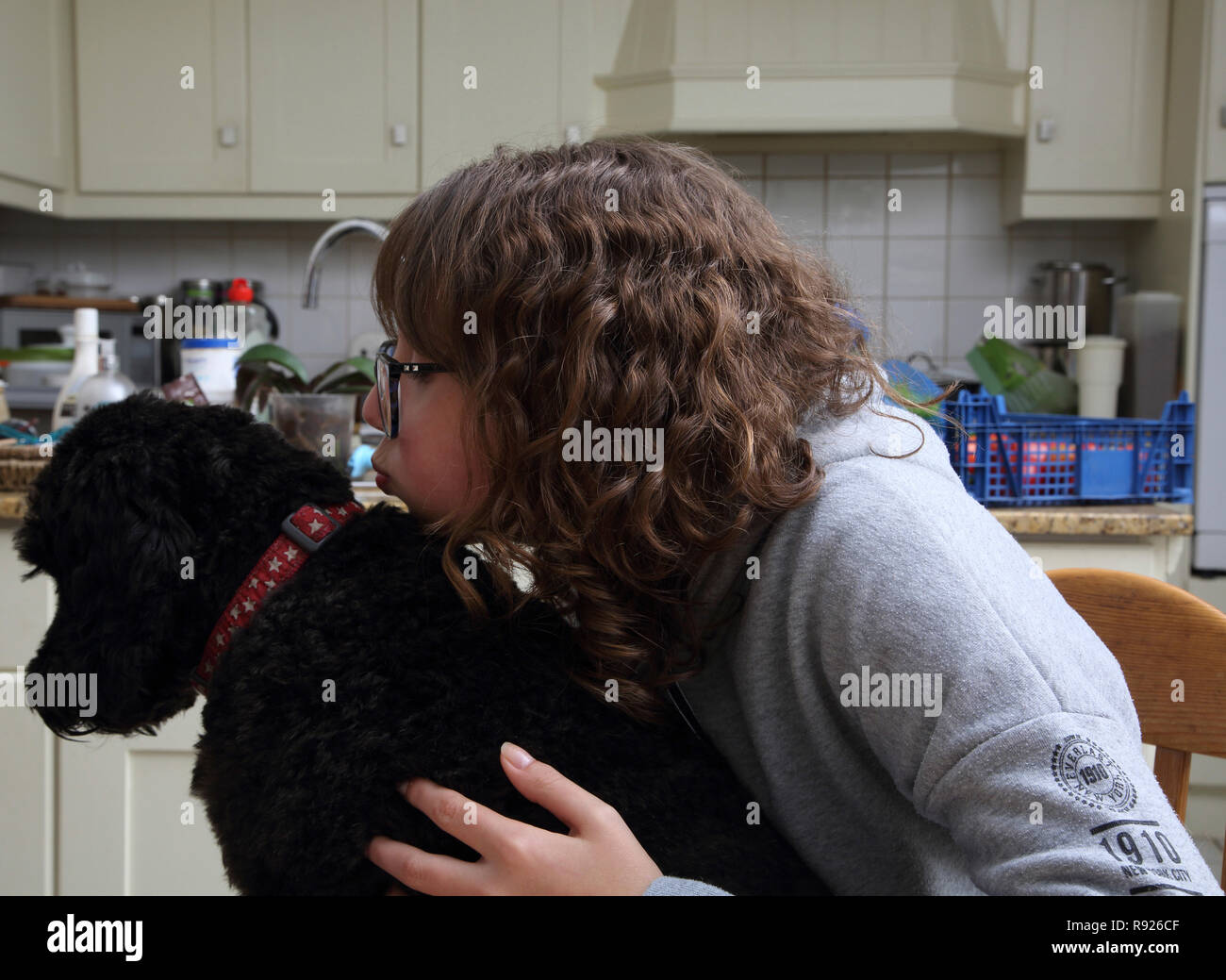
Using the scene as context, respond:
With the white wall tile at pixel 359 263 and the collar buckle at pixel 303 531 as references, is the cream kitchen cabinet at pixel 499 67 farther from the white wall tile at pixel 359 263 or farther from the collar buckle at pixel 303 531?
the collar buckle at pixel 303 531

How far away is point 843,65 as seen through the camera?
7.97 ft

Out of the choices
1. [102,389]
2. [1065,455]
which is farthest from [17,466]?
[1065,455]

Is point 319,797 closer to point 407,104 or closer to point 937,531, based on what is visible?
point 937,531

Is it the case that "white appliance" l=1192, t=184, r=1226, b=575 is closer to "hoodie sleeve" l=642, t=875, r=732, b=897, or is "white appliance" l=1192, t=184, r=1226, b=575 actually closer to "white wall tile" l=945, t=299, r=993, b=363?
"white wall tile" l=945, t=299, r=993, b=363

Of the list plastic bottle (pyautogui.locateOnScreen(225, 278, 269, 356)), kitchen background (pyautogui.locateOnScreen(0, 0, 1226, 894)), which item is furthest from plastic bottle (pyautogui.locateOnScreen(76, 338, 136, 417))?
kitchen background (pyautogui.locateOnScreen(0, 0, 1226, 894))

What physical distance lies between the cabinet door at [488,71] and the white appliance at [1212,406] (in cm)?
150

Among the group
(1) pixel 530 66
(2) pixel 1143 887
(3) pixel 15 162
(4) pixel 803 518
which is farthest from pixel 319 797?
(3) pixel 15 162

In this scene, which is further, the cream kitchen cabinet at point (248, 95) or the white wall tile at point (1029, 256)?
the white wall tile at point (1029, 256)

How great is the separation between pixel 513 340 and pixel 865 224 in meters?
2.45

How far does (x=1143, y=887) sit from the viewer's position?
482 mm

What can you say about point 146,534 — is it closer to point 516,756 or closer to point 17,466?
point 516,756

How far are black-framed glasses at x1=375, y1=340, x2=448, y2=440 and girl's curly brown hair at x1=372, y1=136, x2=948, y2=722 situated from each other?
0.02 meters

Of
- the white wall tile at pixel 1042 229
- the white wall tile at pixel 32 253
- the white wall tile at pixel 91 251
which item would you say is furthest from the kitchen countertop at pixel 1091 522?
the white wall tile at pixel 32 253

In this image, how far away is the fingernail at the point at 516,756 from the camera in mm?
596
